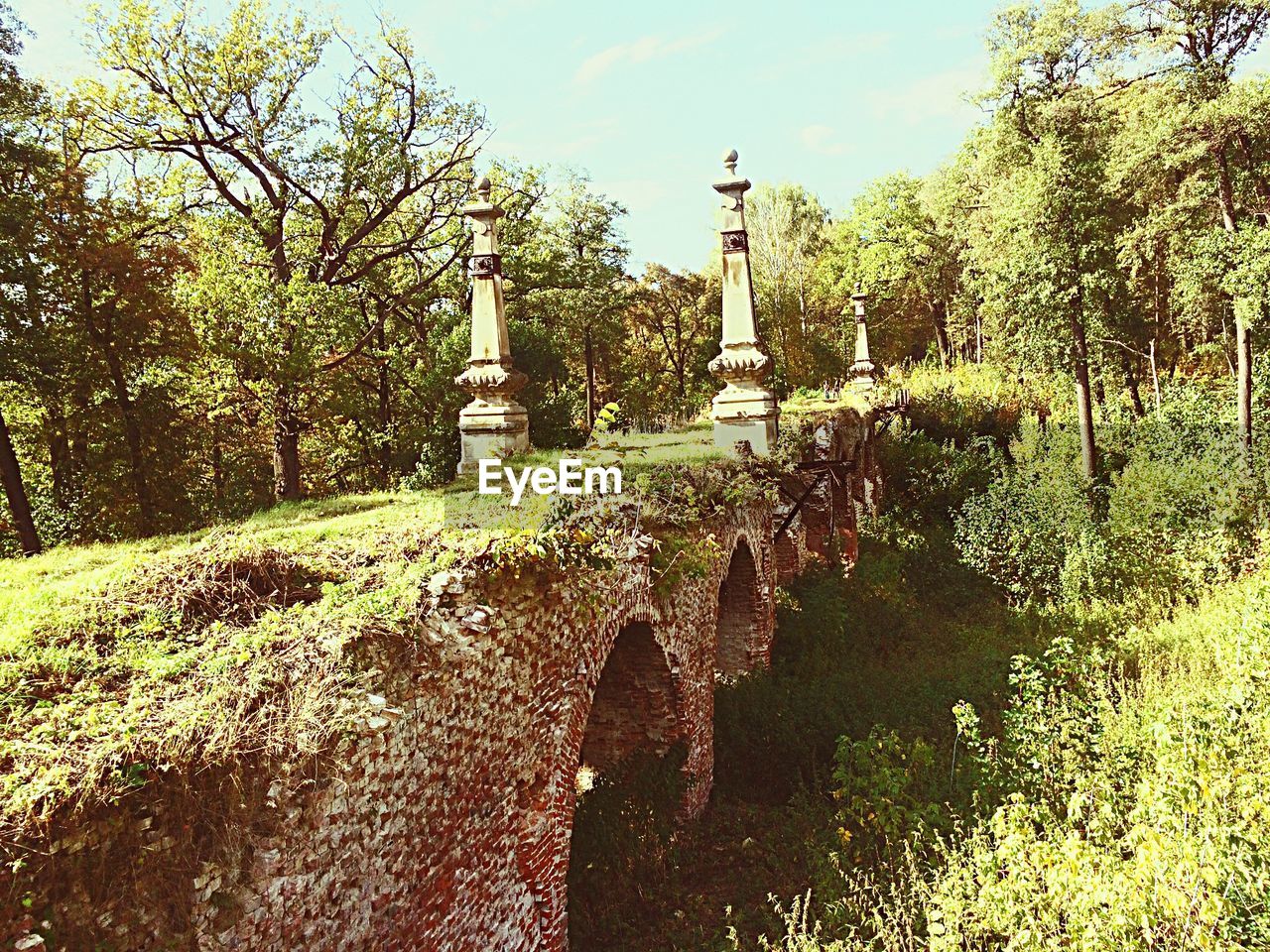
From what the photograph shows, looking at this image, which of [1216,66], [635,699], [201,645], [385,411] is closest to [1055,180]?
[1216,66]

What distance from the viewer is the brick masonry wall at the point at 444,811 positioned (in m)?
3.02

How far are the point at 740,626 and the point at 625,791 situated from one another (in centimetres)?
393

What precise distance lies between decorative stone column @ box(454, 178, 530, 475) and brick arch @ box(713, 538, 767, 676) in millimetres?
3561

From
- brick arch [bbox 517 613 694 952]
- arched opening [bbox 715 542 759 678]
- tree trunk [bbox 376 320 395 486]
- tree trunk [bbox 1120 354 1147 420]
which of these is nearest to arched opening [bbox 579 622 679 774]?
brick arch [bbox 517 613 694 952]

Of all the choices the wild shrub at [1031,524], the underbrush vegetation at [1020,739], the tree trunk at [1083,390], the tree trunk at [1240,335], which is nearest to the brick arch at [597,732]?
the underbrush vegetation at [1020,739]

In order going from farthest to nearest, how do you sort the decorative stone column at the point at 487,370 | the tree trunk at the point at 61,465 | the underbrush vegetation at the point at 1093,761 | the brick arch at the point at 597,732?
the tree trunk at the point at 61,465 → the decorative stone column at the point at 487,370 → the brick arch at the point at 597,732 → the underbrush vegetation at the point at 1093,761

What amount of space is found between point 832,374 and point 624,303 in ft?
33.7

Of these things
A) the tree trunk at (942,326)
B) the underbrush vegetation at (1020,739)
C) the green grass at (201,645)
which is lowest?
the underbrush vegetation at (1020,739)

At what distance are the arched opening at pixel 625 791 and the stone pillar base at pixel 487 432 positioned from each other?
3022 millimetres

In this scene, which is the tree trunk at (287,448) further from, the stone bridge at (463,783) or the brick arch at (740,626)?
the brick arch at (740,626)

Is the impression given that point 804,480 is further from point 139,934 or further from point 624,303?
point 624,303

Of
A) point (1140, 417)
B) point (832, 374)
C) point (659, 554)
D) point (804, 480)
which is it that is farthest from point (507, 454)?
point (832, 374)

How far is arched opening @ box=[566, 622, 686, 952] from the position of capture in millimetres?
6062

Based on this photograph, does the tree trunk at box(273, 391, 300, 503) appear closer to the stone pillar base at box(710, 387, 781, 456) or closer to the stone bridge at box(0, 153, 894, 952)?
the stone bridge at box(0, 153, 894, 952)
